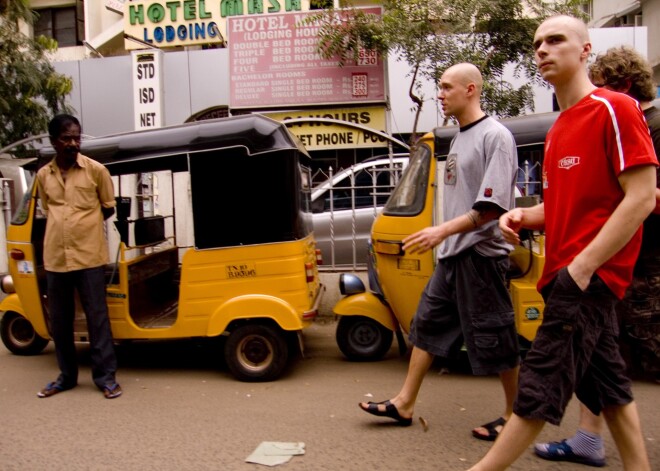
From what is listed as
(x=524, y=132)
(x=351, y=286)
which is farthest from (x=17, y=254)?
(x=524, y=132)

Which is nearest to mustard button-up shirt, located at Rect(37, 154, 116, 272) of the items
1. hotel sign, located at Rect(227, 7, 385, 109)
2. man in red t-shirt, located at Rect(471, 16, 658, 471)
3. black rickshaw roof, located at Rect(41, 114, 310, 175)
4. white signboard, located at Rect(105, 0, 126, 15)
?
black rickshaw roof, located at Rect(41, 114, 310, 175)

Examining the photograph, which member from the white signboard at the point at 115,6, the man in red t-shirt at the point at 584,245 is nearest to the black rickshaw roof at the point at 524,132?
the man in red t-shirt at the point at 584,245

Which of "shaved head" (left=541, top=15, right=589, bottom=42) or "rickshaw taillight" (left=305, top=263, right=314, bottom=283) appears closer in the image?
"shaved head" (left=541, top=15, right=589, bottom=42)

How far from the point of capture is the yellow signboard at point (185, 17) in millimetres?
15367

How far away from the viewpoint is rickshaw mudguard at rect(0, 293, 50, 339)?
5.24 metres

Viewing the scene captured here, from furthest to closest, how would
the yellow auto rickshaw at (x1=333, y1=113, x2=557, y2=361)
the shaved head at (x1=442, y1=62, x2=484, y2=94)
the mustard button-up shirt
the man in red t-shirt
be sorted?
the yellow auto rickshaw at (x1=333, y1=113, x2=557, y2=361) < the mustard button-up shirt < the shaved head at (x1=442, y1=62, x2=484, y2=94) < the man in red t-shirt

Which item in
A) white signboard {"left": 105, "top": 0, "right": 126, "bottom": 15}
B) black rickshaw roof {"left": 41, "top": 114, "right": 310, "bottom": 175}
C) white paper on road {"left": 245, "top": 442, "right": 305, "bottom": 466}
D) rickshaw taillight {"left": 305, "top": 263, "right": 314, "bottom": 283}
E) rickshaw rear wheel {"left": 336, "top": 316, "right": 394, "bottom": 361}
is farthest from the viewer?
white signboard {"left": 105, "top": 0, "right": 126, "bottom": 15}

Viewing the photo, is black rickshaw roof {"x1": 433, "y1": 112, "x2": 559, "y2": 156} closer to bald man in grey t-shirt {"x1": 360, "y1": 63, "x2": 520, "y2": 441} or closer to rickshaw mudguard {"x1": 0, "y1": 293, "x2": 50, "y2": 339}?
bald man in grey t-shirt {"x1": 360, "y1": 63, "x2": 520, "y2": 441}

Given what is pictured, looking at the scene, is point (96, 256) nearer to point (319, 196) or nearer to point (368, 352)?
point (368, 352)

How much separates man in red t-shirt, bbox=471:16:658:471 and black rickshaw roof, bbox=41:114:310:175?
2544 mm

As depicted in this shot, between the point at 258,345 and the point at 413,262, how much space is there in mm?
1337

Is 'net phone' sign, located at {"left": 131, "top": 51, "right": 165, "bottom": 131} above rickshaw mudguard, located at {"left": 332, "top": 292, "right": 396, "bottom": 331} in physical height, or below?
above

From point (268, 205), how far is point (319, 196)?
127 inches

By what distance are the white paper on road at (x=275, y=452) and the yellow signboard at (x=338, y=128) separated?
641 centimetres
